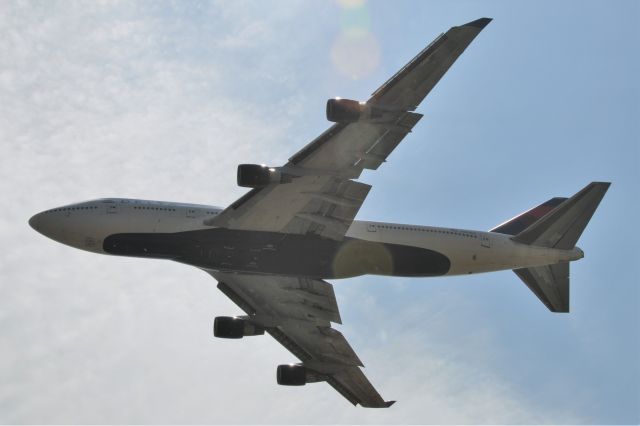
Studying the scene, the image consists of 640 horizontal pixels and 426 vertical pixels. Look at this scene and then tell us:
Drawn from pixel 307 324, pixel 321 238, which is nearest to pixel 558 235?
pixel 321 238

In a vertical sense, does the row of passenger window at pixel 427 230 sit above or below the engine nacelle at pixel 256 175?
below

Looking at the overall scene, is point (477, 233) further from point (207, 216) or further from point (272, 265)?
point (207, 216)

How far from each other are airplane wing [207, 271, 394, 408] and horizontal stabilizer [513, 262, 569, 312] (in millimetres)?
11251

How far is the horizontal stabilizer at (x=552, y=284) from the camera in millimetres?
43375

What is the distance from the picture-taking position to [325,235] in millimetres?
37906

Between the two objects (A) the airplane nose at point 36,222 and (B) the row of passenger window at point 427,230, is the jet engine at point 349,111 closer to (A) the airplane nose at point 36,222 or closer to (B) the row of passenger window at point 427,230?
(B) the row of passenger window at point 427,230

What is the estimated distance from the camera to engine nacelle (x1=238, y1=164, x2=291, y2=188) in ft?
114

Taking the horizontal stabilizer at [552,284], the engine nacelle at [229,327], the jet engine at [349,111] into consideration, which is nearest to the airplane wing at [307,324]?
the engine nacelle at [229,327]

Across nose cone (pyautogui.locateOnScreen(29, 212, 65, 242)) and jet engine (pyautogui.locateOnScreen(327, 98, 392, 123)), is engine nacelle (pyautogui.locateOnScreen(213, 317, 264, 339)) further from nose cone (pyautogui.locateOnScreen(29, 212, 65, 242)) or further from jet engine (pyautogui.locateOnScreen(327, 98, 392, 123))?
jet engine (pyautogui.locateOnScreen(327, 98, 392, 123))

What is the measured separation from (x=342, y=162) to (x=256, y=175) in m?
4.15

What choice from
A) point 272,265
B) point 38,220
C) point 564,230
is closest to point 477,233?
point 564,230

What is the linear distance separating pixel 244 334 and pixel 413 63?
65.7 ft

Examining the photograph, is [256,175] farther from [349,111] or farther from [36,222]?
[36,222]

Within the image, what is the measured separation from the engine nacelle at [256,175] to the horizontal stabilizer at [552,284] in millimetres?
18035
